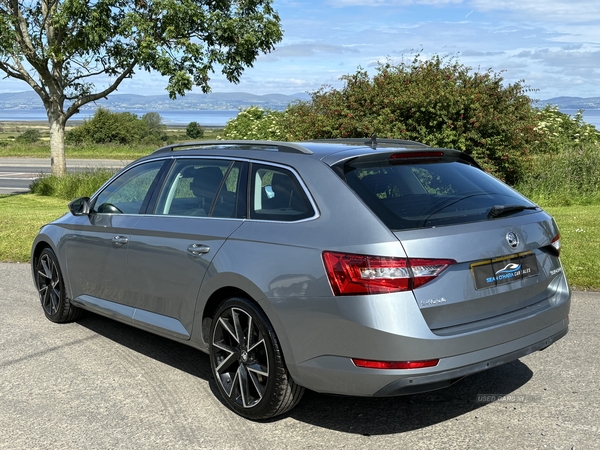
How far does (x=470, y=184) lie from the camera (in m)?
4.46

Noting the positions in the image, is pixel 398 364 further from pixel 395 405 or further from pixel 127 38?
pixel 127 38

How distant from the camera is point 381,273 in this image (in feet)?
12.1

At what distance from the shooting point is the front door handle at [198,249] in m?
4.62

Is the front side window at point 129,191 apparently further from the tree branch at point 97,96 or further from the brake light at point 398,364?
the tree branch at point 97,96

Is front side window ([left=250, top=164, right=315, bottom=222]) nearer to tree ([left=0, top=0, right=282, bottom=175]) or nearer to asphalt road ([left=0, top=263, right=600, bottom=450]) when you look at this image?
asphalt road ([left=0, top=263, right=600, bottom=450])

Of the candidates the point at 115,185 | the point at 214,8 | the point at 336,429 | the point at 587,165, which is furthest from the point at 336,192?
the point at 214,8

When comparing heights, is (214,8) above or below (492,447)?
above

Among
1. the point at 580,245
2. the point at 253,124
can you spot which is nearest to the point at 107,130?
the point at 253,124

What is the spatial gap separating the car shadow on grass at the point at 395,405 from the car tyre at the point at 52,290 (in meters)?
1.57

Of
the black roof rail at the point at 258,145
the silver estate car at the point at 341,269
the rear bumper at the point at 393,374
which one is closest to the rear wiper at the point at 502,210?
the silver estate car at the point at 341,269

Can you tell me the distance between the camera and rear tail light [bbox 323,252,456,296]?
368 cm

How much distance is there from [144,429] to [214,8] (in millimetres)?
18256

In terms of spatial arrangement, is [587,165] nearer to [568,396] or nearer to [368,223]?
[568,396]

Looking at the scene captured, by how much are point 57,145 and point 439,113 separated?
12587 mm
